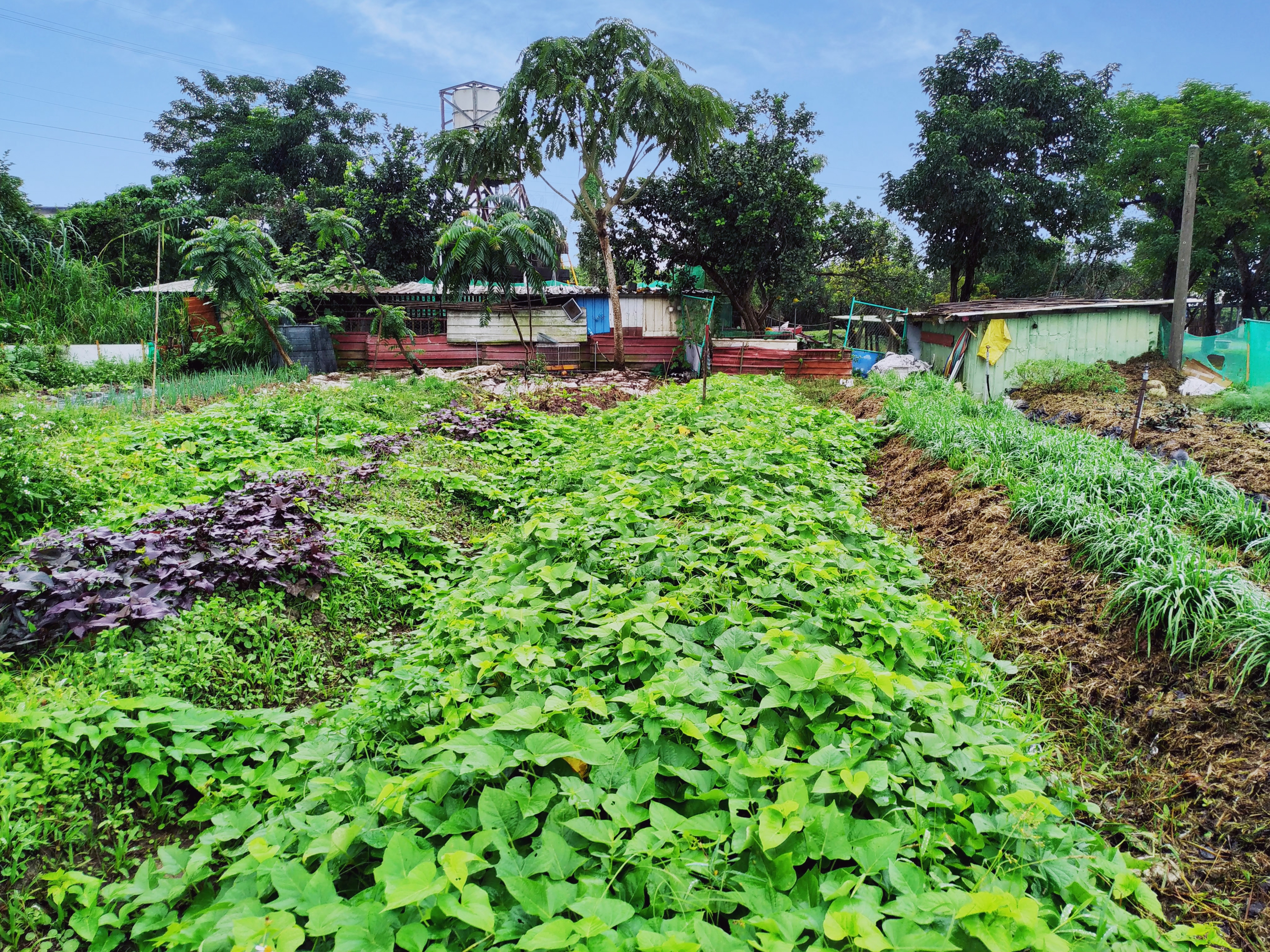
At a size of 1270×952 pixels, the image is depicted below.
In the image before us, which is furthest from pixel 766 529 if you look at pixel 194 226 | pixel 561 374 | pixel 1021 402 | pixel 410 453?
pixel 194 226

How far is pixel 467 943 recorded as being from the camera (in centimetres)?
167

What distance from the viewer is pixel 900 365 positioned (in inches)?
675

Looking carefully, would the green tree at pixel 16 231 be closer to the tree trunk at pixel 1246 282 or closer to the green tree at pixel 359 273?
the green tree at pixel 359 273

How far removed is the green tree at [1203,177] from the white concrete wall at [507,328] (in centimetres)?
1748

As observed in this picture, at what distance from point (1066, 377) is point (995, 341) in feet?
5.54

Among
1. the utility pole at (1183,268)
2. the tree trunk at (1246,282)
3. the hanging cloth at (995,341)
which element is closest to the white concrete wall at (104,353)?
the hanging cloth at (995,341)

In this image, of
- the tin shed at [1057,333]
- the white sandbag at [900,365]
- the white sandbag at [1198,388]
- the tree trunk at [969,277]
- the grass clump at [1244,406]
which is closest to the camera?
the grass clump at [1244,406]

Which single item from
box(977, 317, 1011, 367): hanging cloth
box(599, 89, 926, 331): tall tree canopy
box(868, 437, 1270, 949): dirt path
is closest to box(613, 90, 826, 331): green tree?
box(599, 89, 926, 331): tall tree canopy

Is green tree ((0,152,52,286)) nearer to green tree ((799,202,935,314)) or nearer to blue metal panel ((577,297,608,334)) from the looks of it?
blue metal panel ((577,297,608,334))

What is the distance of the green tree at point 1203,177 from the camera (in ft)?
67.4

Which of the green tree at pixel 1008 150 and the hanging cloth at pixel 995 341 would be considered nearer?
the hanging cloth at pixel 995 341

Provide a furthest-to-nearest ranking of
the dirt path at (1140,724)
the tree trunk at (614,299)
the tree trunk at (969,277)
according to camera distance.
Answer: the tree trunk at (969,277) → the tree trunk at (614,299) → the dirt path at (1140,724)

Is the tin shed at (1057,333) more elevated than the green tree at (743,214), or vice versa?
the green tree at (743,214)

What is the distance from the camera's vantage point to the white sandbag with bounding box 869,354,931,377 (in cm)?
1633
